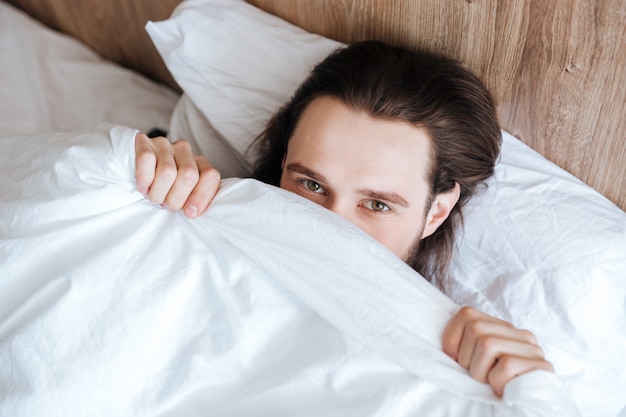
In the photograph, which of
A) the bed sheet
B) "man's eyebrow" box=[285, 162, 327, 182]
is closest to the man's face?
"man's eyebrow" box=[285, 162, 327, 182]

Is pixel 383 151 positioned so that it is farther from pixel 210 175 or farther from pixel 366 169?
pixel 210 175

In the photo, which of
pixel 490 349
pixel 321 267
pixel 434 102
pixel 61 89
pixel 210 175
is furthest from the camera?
pixel 61 89

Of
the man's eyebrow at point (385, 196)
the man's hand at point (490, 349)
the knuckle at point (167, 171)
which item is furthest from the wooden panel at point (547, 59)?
the knuckle at point (167, 171)

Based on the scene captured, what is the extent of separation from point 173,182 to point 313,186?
0.26 meters

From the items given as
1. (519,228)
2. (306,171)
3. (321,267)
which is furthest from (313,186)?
(519,228)

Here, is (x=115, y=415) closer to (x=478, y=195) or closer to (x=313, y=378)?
(x=313, y=378)

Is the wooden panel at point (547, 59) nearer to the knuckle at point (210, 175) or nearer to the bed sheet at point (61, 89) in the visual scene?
the knuckle at point (210, 175)

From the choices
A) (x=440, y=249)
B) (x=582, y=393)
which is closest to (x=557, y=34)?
(x=440, y=249)

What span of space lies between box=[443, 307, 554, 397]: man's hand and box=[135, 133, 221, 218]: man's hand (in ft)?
1.34

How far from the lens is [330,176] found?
3.36ft

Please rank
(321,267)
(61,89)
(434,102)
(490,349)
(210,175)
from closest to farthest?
1. (490,349)
2. (321,267)
3. (210,175)
4. (434,102)
5. (61,89)

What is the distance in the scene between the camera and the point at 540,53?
40.2 inches

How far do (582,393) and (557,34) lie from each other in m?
0.57

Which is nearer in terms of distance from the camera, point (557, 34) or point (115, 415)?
point (115, 415)
